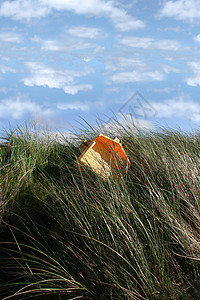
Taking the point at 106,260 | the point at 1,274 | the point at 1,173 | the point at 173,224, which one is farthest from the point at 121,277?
the point at 1,173

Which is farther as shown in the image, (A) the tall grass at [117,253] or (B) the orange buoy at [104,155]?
(B) the orange buoy at [104,155]

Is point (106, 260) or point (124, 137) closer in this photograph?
point (106, 260)

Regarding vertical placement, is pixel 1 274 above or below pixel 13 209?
below

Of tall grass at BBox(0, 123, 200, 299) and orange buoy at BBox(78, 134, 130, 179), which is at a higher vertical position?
orange buoy at BBox(78, 134, 130, 179)

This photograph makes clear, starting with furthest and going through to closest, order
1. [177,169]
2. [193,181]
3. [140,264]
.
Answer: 1. [177,169]
2. [193,181]
3. [140,264]

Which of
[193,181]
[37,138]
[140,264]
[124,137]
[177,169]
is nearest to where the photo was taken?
[140,264]

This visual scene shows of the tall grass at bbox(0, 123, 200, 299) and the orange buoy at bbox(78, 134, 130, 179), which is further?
the orange buoy at bbox(78, 134, 130, 179)

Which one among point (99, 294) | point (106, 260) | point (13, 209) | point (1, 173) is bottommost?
point (99, 294)

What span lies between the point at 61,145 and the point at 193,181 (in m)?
2.97

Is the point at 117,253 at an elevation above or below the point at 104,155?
below

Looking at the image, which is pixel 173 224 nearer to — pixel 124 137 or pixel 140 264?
pixel 140 264

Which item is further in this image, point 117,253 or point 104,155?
point 104,155

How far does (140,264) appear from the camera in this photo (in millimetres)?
2135

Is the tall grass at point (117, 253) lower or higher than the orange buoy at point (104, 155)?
lower
